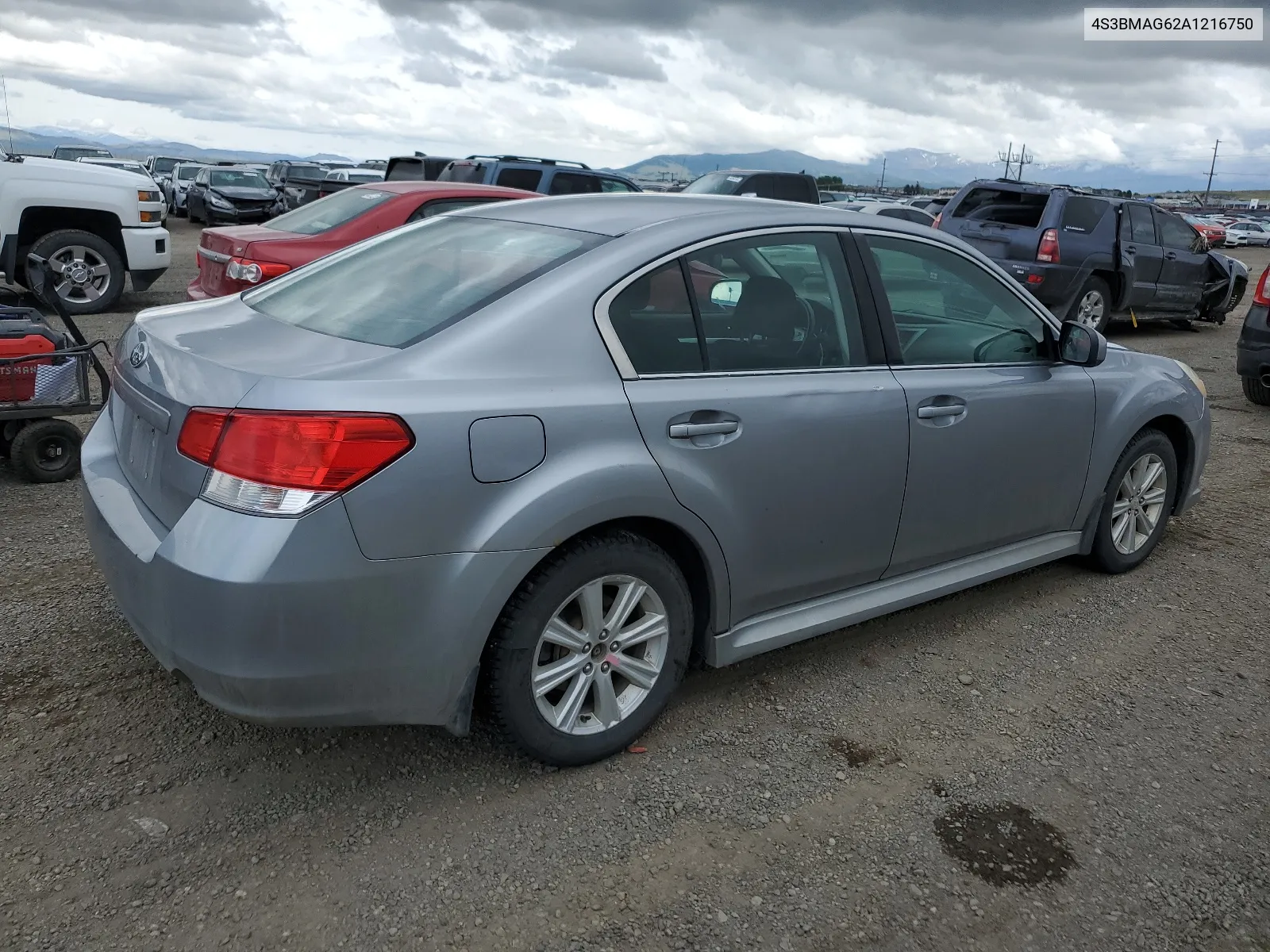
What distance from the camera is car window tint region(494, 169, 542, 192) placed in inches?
487

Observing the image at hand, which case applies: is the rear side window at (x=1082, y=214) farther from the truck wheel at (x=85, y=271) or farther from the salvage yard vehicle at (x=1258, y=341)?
the truck wheel at (x=85, y=271)

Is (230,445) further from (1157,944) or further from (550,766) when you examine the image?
(1157,944)

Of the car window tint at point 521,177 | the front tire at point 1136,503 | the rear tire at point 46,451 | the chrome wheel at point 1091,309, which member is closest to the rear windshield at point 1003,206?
the chrome wheel at point 1091,309

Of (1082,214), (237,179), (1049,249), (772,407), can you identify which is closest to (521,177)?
(1049,249)

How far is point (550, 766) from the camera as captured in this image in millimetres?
3008

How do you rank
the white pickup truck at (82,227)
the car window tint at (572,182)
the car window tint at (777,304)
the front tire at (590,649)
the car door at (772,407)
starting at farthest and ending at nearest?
the car window tint at (572,182), the white pickup truck at (82,227), the car window tint at (777,304), the car door at (772,407), the front tire at (590,649)

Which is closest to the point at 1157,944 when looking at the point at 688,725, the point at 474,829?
the point at 688,725

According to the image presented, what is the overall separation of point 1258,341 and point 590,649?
7837 mm

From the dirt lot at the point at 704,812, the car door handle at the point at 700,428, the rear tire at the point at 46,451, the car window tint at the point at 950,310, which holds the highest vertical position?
the car window tint at the point at 950,310

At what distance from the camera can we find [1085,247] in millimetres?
11641

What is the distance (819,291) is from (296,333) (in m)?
1.69

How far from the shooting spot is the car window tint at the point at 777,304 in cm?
317

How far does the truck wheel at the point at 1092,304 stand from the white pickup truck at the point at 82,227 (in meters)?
9.91

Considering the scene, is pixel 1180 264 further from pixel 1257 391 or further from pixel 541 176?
pixel 541 176
